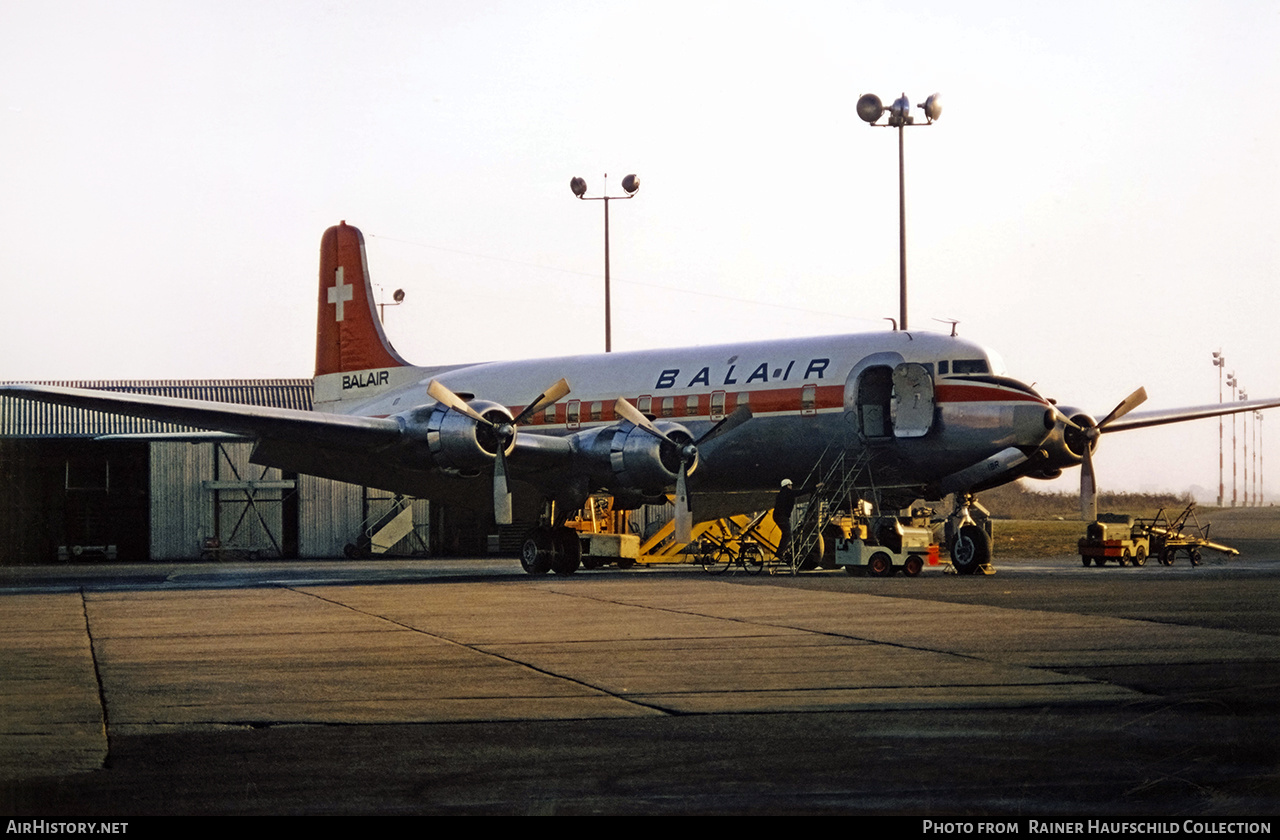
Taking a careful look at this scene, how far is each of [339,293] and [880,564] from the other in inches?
609

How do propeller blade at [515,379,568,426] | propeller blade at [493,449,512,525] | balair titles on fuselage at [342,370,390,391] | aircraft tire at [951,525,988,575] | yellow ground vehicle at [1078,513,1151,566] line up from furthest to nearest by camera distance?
balair titles on fuselage at [342,370,390,391] < yellow ground vehicle at [1078,513,1151,566] < propeller blade at [515,379,568,426] < aircraft tire at [951,525,988,575] < propeller blade at [493,449,512,525]

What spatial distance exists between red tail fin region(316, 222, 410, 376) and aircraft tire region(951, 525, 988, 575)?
14383mm

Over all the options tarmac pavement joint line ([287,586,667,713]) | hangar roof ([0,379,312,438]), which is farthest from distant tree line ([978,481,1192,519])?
tarmac pavement joint line ([287,586,667,713])

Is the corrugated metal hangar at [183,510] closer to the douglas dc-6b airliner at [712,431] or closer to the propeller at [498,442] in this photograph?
the douglas dc-6b airliner at [712,431]

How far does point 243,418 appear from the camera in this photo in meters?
25.0

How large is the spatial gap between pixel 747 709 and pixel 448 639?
5.43 meters

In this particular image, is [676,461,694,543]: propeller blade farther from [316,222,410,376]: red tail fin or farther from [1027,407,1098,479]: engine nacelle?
[316,222,410,376]: red tail fin

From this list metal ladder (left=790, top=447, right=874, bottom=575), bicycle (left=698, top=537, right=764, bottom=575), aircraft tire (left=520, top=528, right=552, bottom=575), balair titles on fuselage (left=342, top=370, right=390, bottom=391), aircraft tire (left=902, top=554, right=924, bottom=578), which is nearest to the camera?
metal ladder (left=790, top=447, right=874, bottom=575)

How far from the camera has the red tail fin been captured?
111 ft

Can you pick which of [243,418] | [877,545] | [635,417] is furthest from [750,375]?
[243,418]

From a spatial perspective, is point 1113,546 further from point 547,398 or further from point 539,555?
point 547,398

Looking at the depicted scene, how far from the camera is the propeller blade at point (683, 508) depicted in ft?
81.9

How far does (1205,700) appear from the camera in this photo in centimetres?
878

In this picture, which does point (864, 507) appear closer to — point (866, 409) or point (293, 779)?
point (866, 409)
